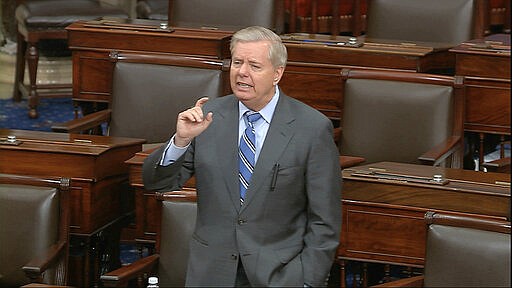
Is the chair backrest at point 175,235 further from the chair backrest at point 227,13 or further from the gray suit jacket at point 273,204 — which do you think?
the chair backrest at point 227,13

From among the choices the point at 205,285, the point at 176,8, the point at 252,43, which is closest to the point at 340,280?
the point at 205,285

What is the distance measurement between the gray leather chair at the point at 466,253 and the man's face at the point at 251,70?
0.52 metres

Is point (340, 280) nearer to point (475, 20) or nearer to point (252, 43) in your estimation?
point (252, 43)

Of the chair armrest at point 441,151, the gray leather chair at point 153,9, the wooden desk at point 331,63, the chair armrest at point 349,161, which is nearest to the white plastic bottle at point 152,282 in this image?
the chair armrest at point 349,161

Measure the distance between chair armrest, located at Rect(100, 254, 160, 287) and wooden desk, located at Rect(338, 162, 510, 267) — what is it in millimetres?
557

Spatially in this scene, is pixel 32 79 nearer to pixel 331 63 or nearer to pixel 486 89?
pixel 331 63

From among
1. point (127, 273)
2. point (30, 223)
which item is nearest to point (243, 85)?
point (127, 273)

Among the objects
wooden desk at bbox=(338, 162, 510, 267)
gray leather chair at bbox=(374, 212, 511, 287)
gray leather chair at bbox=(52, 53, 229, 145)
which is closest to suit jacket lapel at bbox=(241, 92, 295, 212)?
gray leather chair at bbox=(374, 212, 511, 287)

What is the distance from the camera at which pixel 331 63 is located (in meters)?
4.17

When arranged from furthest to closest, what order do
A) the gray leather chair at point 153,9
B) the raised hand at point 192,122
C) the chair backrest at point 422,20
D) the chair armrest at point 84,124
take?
the gray leather chair at point 153,9, the chair backrest at point 422,20, the chair armrest at point 84,124, the raised hand at point 192,122

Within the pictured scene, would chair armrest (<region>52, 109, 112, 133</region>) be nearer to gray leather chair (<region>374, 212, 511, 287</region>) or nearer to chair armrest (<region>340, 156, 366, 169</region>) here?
chair armrest (<region>340, 156, 366, 169</region>)

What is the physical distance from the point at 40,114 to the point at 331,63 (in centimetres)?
203

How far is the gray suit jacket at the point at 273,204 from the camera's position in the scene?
2639mm

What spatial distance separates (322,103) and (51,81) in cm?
230
